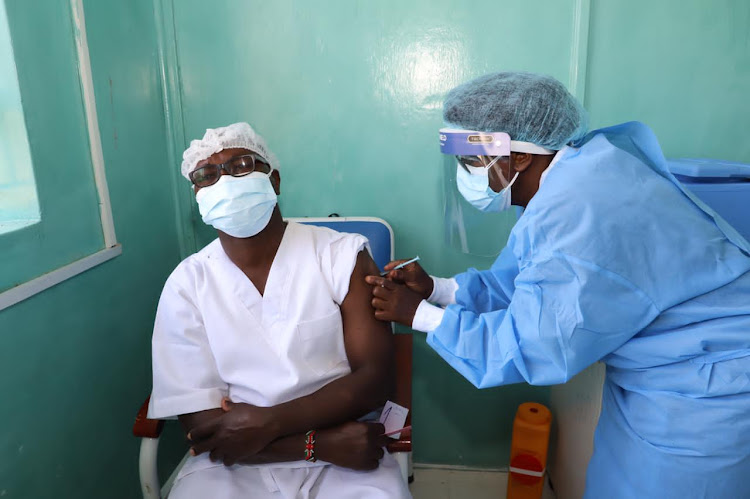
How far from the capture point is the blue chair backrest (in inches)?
69.6

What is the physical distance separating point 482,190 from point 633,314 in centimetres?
47

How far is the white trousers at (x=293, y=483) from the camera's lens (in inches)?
46.2

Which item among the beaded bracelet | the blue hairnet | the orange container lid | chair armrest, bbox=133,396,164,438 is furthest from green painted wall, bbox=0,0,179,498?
the orange container lid

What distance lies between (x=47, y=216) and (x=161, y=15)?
38.4 inches

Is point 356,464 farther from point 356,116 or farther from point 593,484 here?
point 356,116

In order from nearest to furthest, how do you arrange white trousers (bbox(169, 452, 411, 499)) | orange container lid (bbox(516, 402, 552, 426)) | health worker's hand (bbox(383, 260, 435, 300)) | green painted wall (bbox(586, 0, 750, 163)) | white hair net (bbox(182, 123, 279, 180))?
white trousers (bbox(169, 452, 411, 499)), white hair net (bbox(182, 123, 279, 180)), health worker's hand (bbox(383, 260, 435, 300)), green painted wall (bbox(586, 0, 750, 163)), orange container lid (bbox(516, 402, 552, 426))

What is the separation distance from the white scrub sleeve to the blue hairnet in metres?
0.89

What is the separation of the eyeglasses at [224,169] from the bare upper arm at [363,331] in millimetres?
399

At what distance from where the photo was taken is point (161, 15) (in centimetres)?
187

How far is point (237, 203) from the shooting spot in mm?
1252

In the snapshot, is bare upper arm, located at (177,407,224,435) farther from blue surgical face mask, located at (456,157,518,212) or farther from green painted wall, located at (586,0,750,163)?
green painted wall, located at (586,0,750,163)

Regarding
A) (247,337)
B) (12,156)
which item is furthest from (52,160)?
(247,337)

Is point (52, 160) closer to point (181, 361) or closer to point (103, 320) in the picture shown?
point (103, 320)

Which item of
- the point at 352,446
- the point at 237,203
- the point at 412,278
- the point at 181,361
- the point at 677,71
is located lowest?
the point at 352,446
